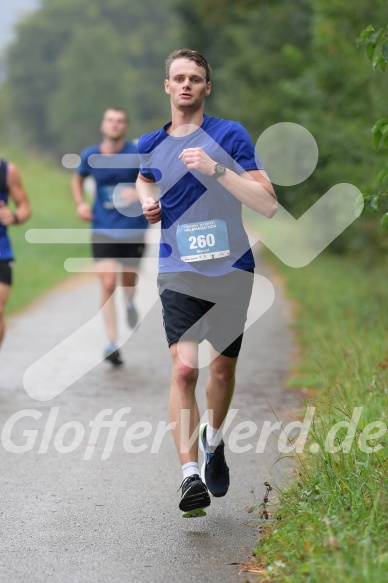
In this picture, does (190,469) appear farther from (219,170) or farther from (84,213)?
(84,213)

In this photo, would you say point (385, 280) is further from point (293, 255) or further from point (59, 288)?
point (293, 255)

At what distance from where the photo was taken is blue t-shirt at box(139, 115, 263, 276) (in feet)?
18.3

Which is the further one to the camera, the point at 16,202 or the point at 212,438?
the point at 16,202

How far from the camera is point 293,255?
26.2 metres

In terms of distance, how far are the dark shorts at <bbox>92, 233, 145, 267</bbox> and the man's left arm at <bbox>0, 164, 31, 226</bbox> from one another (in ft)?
4.50

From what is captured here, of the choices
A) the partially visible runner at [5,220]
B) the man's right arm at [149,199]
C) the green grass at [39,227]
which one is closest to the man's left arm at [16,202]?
the partially visible runner at [5,220]

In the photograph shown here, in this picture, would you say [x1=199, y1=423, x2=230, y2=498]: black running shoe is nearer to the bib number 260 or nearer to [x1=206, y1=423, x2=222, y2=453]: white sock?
[x1=206, y1=423, x2=222, y2=453]: white sock

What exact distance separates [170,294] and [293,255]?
20.7m

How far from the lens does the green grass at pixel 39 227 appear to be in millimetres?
18906

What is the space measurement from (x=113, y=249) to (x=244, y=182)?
5526 mm

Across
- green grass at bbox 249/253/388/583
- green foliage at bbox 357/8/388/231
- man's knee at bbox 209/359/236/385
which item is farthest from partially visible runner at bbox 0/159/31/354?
green foliage at bbox 357/8/388/231

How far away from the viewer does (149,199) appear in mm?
5637

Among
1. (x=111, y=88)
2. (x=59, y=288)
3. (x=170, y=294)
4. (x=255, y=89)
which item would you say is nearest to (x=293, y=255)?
(x=255, y=89)

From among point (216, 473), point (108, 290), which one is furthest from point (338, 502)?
point (108, 290)
